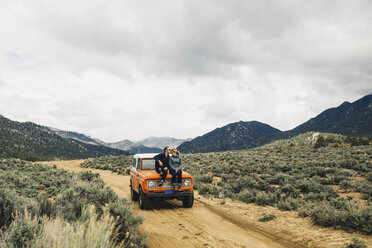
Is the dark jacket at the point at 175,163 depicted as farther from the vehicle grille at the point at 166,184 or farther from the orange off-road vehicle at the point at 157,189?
the vehicle grille at the point at 166,184

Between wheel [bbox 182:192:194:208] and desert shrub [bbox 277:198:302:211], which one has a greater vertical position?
wheel [bbox 182:192:194:208]

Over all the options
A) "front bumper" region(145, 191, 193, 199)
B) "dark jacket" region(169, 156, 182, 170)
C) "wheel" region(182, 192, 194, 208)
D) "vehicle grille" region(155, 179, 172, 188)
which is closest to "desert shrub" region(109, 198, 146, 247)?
"front bumper" region(145, 191, 193, 199)

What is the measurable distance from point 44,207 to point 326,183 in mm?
15141

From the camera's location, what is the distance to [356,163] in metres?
18.6

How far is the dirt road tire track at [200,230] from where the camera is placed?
5.76 meters

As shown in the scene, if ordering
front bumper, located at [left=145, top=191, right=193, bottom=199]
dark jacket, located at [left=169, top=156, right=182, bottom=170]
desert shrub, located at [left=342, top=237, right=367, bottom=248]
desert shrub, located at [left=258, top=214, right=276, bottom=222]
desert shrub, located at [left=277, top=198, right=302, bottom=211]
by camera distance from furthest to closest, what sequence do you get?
desert shrub, located at [left=277, top=198, right=302, bottom=211]
dark jacket, located at [left=169, top=156, right=182, bottom=170]
front bumper, located at [left=145, top=191, right=193, bottom=199]
desert shrub, located at [left=258, top=214, right=276, bottom=222]
desert shrub, located at [left=342, top=237, right=367, bottom=248]

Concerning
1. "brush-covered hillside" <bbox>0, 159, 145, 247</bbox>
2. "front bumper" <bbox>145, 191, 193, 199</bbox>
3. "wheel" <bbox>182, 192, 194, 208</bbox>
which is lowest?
"wheel" <bbox>182, 192, 194, 208</bbox>

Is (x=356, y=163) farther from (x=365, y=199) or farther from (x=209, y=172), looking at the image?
(x=209, y=172)

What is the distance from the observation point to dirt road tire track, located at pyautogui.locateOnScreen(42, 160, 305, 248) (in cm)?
576

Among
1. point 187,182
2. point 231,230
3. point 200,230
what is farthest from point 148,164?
point 231,230

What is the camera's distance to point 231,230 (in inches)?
272

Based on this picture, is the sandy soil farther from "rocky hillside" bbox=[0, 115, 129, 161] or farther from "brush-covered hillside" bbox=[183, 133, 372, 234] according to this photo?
"rocky hillside" bbox=[0, 115, 129, 161]

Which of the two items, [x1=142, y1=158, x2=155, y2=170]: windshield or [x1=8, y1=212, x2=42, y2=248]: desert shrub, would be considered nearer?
[x1=8, y1=212, x2=42, y2=248]: desert shrub

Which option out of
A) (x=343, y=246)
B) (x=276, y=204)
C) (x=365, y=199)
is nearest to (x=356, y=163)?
(x=365, y=199)
